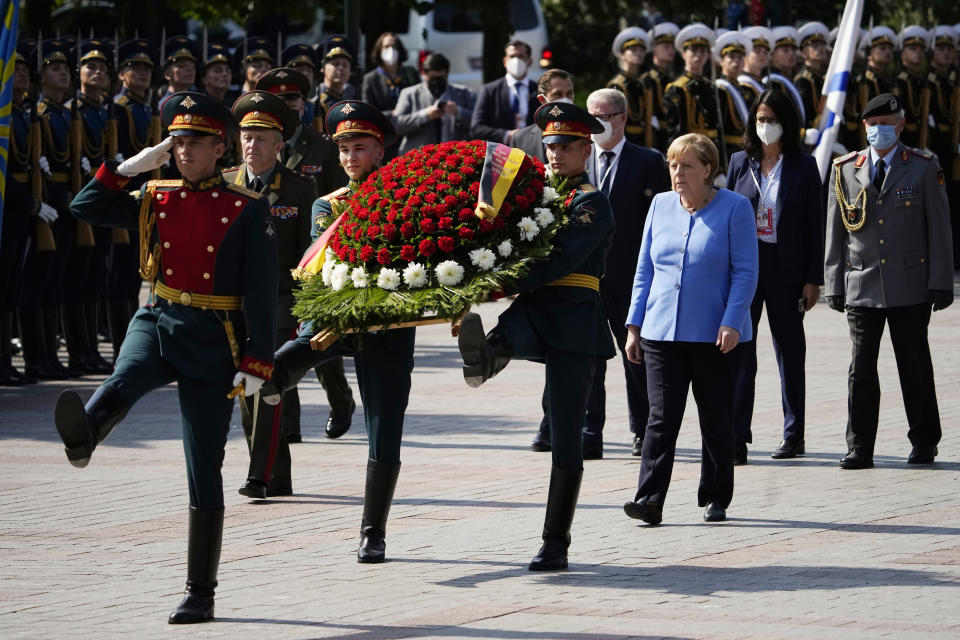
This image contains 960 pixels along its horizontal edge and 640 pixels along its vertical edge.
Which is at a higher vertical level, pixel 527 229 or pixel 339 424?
pixel 527 229

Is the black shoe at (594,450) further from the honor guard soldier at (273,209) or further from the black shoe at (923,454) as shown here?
the honor guard soldier at (273,209)

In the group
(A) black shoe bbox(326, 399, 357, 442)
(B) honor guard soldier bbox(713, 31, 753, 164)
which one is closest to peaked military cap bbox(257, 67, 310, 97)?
(A) black shoe bbox(326, 399, 357, 442)

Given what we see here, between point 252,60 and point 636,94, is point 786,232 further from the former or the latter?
point 636,94

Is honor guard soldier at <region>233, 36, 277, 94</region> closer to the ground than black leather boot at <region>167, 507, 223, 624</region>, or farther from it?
farther from it

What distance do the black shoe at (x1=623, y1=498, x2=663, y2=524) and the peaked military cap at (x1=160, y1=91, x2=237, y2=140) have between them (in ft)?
8.98

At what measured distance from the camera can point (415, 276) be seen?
745 centimetres

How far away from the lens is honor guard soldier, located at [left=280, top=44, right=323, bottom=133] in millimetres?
15602

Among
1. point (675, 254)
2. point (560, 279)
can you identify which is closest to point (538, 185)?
point (560, 279)

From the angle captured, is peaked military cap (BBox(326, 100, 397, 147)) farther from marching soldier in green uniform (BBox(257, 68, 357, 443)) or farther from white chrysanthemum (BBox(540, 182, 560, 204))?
marching soldier in green uniform (BBox(257, 68, 357, 443))

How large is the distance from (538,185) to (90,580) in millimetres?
2494

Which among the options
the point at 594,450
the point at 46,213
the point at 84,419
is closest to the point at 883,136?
the point at 594,450

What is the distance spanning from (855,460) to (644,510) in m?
2.12

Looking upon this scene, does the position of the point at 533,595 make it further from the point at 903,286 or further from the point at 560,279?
the point at 903,286

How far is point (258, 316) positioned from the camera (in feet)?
23.0
